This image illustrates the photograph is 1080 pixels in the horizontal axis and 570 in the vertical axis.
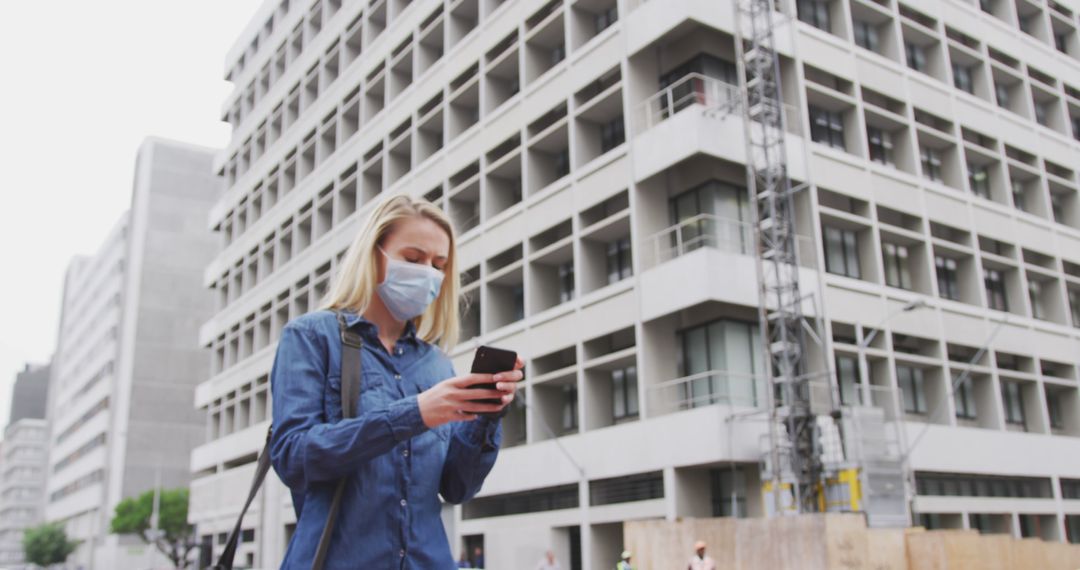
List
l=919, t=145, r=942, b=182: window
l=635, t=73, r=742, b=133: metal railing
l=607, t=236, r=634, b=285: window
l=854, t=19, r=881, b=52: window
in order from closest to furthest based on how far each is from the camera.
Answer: l=635, t=73, r=742, b=133: metal railing → l=607, t=236, r=634, b=285: window → l=854, t=19, r=881, b=52: window → l=919, t=145, r=942, b=182: window

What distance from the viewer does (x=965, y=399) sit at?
34812 millimetres

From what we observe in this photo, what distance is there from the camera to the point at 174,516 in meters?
73.6

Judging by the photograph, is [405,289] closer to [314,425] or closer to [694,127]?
[314,425]

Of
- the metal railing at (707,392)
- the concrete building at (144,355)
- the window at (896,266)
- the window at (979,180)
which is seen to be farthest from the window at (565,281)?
the concrete building at (144,355)

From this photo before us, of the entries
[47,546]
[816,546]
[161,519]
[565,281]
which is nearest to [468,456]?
[816,546]

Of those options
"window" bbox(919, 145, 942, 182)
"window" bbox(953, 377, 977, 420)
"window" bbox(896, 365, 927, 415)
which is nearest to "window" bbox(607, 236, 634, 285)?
"window" bbox(896, 365, 927, 415)

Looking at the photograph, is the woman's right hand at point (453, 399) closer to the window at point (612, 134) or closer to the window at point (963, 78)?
the window at point (612, 134)

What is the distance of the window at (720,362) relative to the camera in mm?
27906

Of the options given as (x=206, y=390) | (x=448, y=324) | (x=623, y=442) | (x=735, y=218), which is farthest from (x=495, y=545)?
(x=206, y=390)

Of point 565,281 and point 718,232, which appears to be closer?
point 718,232

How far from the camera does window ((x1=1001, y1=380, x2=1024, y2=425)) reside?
3653 cm

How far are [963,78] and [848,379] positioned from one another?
16908 mm

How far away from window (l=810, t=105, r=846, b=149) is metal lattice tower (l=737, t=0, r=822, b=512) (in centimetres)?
324

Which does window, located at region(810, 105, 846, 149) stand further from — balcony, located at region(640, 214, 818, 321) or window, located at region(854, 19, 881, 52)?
balcony, located at region(640, 214, 818, 321)
